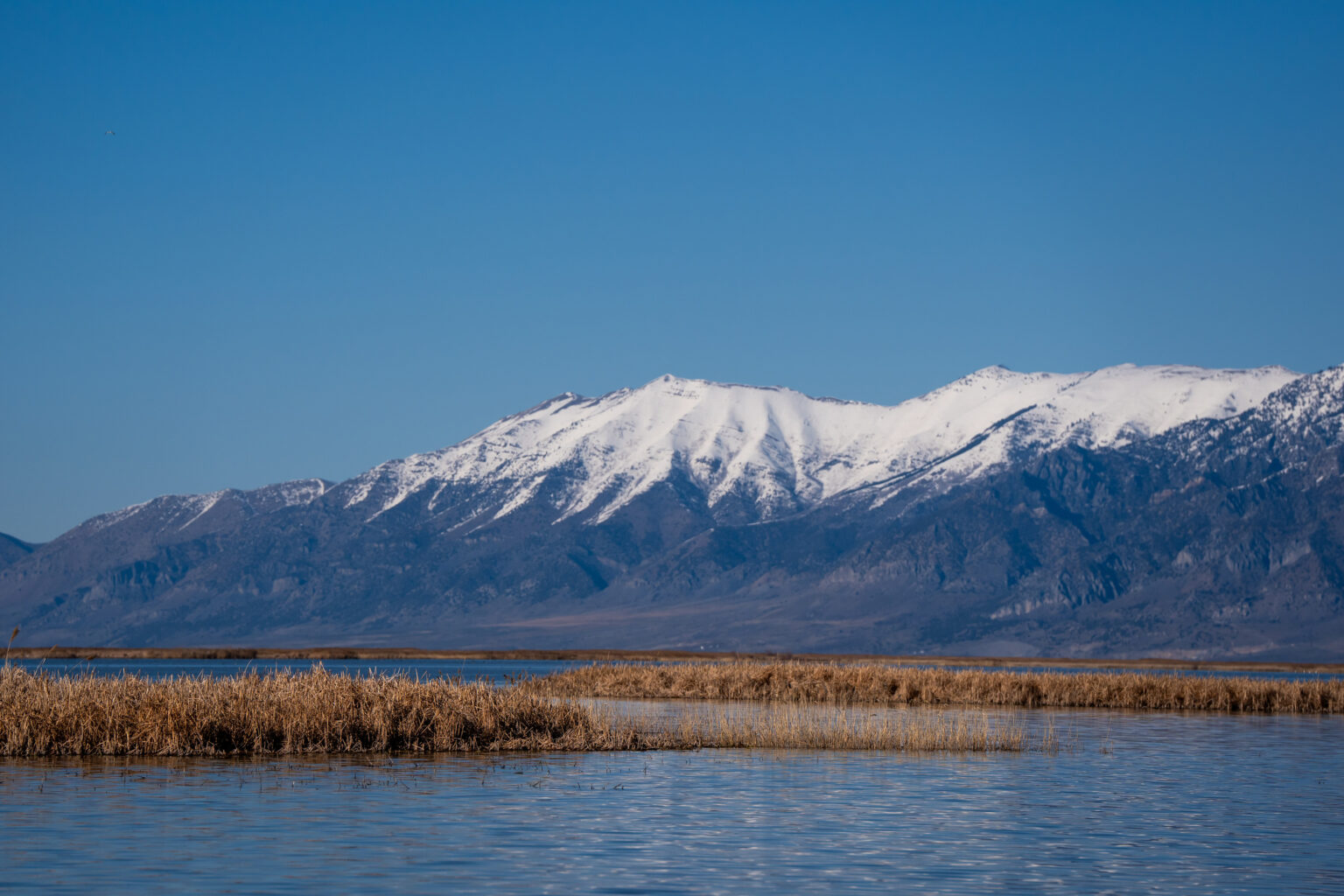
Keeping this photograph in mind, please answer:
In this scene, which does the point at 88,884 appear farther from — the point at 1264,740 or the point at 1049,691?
the point at 1049,691

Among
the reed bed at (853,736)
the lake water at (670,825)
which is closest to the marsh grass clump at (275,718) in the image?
the lake water at (670,825)

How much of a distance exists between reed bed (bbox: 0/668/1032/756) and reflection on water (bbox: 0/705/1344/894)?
47.3 inches

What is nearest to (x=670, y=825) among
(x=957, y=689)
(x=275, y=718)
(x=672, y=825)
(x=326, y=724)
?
(x=672, y=825)

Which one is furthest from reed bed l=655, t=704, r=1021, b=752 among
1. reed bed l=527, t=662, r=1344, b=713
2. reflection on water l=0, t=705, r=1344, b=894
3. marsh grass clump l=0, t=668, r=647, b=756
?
reed bed l=527, t=662, r=1344, b=713

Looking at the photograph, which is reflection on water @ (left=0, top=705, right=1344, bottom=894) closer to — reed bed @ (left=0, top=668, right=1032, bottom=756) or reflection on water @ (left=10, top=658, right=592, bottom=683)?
reed bed @ (left=0, top=668, right=1032, bottom=756)

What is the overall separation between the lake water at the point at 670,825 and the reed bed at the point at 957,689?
27.0 meters

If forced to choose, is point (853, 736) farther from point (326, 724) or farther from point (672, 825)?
point (672, 825)

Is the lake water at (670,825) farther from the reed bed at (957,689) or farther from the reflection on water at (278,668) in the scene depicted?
the reflection on water at (278,668)

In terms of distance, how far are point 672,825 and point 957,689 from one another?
138ft

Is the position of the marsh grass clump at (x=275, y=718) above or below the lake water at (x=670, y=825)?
above

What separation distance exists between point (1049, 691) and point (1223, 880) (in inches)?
1836

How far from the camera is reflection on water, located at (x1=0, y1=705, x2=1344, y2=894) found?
70.1ft

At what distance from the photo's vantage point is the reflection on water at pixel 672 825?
2138 cm

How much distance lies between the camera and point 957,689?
66.4m
